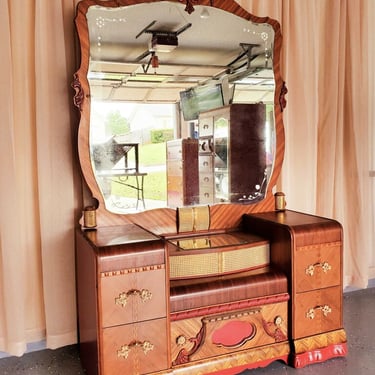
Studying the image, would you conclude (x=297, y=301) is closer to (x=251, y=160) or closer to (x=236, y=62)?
(x=251, y=160)

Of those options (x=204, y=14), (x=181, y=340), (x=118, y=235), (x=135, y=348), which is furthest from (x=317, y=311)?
(x=204, y=14)

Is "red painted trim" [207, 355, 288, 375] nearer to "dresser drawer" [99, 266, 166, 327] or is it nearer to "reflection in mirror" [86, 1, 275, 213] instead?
"dresser drawer" [99, 266, 166, 327]

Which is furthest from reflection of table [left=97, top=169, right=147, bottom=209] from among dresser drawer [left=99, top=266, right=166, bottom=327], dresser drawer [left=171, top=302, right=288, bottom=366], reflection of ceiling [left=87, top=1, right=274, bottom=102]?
dresser drawer [left=171, top=302, right=288, bottom=366]

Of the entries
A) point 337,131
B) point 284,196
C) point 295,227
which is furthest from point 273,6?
point 295,227

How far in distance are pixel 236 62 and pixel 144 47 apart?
19.8 inches

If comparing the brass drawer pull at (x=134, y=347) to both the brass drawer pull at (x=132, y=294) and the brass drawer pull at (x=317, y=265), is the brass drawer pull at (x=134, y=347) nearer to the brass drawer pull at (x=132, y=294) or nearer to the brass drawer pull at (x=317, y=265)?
the brass drawer pull at (x=132, y=294)

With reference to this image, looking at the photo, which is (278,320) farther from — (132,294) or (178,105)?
(178,105)

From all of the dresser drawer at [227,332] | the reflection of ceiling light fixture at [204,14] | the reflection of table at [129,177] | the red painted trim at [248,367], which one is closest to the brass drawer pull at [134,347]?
the dresser drawer at [227,332]

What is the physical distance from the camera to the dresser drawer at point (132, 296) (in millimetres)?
1499

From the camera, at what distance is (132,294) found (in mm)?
1531

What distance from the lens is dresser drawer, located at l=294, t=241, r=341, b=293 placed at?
71.2 inches

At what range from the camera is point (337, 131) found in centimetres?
252

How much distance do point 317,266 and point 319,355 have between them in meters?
0.41

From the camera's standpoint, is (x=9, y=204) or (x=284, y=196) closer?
(x=9, y=204)
